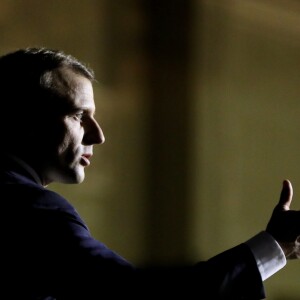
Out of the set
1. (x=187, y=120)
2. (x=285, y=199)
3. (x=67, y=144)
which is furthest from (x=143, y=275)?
(x=187, y=120)

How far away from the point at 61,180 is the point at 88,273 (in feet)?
1.41

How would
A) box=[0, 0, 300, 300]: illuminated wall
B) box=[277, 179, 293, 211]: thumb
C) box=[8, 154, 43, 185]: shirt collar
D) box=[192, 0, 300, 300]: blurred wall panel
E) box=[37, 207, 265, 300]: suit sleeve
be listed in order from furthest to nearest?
box=[192, 0, 300, 300]: blurred wall panel
box=[0, 0, 300, 300]: illuminated wall
box=[8, 154, 43, 185]: shirt collar
box=[277, 179, 293, 211]: thumb
box=[37, 207, 265, 300]: suit sleeve

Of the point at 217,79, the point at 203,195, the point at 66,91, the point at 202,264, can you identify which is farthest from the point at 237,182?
the point at 202,264

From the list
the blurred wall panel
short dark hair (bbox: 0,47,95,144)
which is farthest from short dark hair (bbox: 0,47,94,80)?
the blurred wall panel

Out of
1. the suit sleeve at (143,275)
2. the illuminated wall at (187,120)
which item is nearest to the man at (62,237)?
the suit sleeve at (143,275)

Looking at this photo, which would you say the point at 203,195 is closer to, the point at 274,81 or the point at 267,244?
the point at 274,81

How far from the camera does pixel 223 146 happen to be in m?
4.32

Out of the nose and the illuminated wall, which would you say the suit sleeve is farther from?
the illuminated wall

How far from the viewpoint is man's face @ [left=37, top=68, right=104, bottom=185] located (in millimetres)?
1786

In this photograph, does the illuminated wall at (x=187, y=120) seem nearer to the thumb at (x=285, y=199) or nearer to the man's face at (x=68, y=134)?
the man's face at (x=68, y=134)

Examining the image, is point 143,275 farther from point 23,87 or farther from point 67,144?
point 23,87

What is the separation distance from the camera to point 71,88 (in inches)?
72.2

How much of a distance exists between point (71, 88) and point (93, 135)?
0.40 feet

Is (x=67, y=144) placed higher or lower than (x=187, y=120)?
higher
